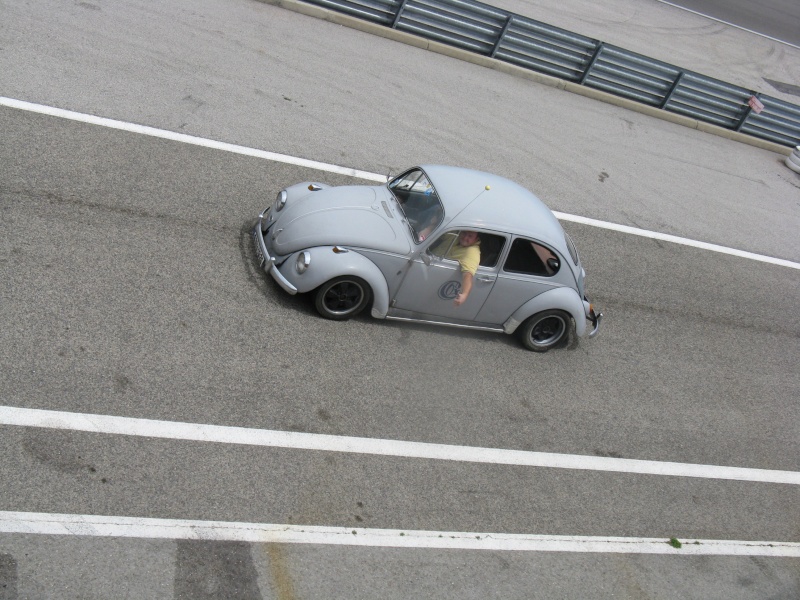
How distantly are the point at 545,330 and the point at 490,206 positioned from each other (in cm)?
168

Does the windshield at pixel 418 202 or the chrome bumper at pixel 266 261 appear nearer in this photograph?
the chrome bumper at pixel 266 261

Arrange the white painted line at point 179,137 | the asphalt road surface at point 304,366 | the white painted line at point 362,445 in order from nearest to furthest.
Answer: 1. the asphalt road surface at point 304,366
2. the white painted line at point 362,445
3. the white painted line at point 179,137

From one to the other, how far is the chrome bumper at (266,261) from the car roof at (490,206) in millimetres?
1727

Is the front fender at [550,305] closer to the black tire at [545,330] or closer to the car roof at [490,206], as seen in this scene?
the black tire at [545,330]

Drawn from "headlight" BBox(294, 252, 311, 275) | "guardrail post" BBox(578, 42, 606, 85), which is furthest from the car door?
"guardrail post" BBox(578, 42, 606, 85)

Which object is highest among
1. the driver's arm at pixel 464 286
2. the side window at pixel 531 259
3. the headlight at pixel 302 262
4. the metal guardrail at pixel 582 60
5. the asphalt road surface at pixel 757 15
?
the asphalt road surface at pixel 757 15

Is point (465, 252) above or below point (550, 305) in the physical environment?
above

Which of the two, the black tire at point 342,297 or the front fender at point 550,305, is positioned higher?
the front fender at point 550,305

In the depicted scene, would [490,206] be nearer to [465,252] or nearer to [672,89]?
[465,252]

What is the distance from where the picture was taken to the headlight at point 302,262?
7.37 meters

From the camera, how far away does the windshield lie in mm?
7801

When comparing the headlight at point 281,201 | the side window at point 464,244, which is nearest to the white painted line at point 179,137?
the headlight at point 281,201

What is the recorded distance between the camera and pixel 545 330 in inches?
341

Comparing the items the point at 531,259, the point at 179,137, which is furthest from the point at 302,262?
the point at 179,137
